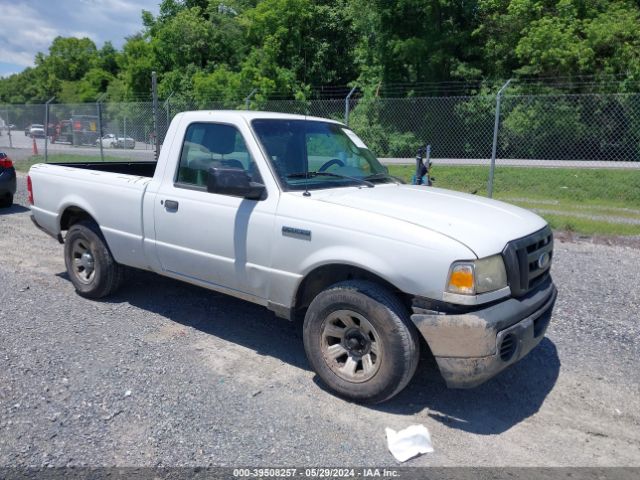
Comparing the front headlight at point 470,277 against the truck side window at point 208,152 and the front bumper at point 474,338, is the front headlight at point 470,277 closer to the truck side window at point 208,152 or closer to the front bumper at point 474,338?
the front bumper at point 474,338

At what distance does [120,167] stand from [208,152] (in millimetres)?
2484

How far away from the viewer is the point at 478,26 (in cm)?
2453

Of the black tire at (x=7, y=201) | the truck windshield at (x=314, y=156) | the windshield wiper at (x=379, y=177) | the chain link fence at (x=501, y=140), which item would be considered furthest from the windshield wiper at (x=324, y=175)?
the black tire at (x=7, y=201)

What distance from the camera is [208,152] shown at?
4.70 metres

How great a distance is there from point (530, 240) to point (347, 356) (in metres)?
1.48

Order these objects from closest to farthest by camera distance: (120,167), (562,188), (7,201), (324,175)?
(324,175) → (120,167) → (7,201) → (562,188)

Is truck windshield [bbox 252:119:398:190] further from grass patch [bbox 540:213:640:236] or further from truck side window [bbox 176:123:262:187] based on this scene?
grass patch [bbox 540:213:640:236]

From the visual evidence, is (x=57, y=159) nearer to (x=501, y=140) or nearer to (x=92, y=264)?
(x=501, y=140)

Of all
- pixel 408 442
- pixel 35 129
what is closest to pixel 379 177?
pixel 408 442

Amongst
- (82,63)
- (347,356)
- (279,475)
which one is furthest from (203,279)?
(82,63)

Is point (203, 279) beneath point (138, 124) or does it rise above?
beneath

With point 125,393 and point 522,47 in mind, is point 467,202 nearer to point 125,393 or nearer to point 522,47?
point 125,393

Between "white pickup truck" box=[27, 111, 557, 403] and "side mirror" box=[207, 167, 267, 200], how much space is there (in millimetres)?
11

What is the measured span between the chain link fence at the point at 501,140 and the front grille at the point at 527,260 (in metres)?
6.88
